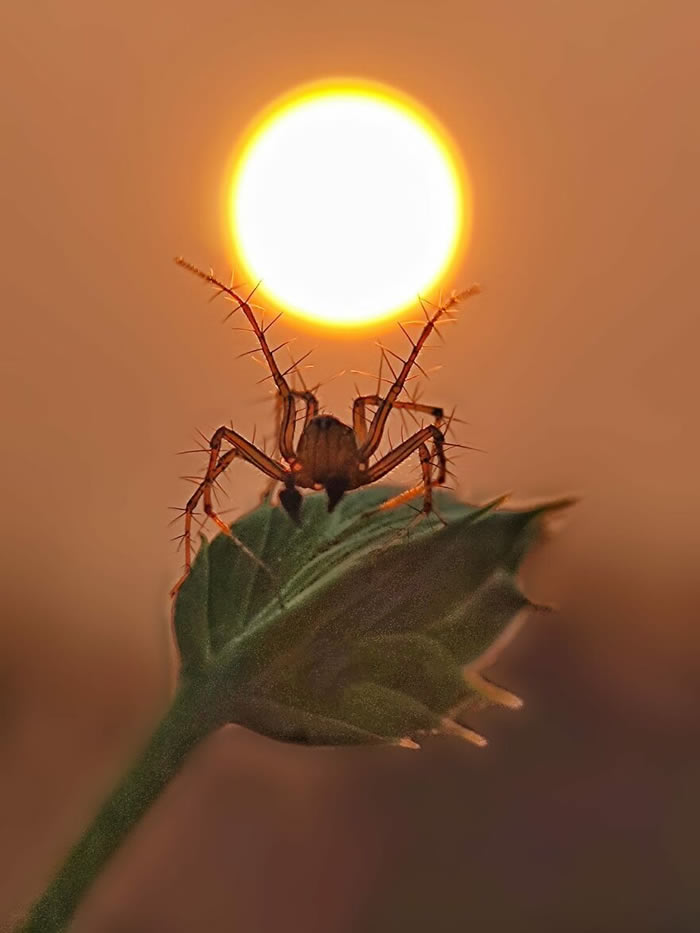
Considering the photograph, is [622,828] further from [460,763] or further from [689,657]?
[689,657]

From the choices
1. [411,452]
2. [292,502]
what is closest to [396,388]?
[411,452]

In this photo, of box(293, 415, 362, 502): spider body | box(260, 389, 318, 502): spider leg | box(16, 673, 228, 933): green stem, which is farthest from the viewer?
box(260, 389, 318, 502): spider leg

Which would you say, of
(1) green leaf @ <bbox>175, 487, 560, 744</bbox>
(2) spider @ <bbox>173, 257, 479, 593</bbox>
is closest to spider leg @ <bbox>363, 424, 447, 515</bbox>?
(2) spider @ <bbox>173, 257, 479, 593</bbox>

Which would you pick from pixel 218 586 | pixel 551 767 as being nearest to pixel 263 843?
pixel 551 767

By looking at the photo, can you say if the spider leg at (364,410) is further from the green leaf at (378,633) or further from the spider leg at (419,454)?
the green leaf at (378,633)

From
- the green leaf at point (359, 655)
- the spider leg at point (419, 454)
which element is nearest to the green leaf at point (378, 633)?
the green leaf at point (359, 655)

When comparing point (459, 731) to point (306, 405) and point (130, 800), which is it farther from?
point (306, 405)

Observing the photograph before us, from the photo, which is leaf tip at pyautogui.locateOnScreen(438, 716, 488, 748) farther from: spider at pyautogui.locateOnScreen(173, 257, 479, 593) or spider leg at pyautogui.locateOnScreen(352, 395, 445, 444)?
spider leg at pyautogui.locateOnScreen(352, 395, 445, 444)
